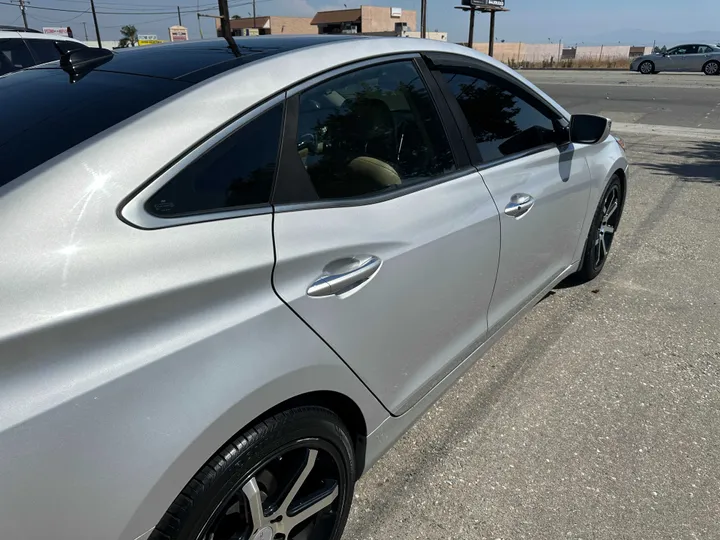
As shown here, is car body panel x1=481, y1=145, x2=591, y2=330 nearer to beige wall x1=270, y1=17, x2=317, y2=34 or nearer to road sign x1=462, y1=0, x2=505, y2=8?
road sign x1=462, y1=0, x2=505, y2=8

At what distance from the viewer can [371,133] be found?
2109 mm

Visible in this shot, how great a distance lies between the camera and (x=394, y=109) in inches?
86.4

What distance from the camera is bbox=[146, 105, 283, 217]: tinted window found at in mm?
1393

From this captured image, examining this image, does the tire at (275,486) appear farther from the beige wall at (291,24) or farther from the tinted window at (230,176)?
the beige wall at (291,24)

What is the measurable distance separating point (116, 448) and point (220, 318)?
36 cm

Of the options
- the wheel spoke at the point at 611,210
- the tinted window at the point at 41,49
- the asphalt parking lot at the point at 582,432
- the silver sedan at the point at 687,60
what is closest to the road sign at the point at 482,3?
the silver sedan at the point at 687,60

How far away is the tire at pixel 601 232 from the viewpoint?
3773 millimetres

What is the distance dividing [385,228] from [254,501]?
0.90m

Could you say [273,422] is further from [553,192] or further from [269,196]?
[553,192]

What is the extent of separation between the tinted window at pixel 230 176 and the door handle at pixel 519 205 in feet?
4.07

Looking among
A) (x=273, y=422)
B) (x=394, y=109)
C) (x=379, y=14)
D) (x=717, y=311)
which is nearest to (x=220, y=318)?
(x=273, y=422)

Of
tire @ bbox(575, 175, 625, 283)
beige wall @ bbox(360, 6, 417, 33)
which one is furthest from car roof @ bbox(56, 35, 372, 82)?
beige wall @ bbox(360, 6, 417, 33)

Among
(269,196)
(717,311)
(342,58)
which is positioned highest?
(342,58)

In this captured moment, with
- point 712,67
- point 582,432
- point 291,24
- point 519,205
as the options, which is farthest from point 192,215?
→ point 291,24
